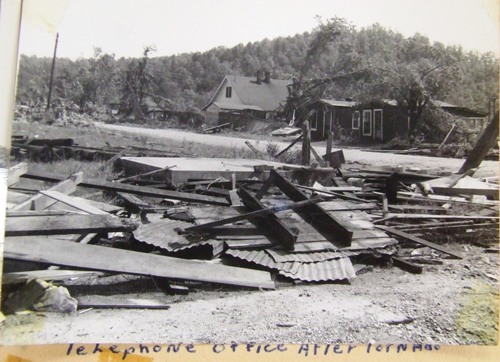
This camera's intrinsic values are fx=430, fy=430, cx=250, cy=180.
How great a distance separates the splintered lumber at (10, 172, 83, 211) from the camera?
3.37 m

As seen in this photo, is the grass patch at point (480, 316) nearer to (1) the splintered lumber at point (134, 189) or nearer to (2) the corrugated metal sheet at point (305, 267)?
(2) the corrugated metal sheet at point (305, 267)

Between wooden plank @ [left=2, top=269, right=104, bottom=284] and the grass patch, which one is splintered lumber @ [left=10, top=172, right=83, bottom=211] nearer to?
wooden plank @ [left=2, top=269, right=104, bottom=284]

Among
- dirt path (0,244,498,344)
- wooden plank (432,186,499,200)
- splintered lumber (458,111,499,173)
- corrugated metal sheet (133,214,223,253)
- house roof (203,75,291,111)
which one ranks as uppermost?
house roof (203,75,291,111)

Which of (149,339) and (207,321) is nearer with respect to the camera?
(149,339)

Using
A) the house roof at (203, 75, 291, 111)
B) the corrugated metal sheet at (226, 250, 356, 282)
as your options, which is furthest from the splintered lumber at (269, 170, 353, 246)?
the house roof at (203, 75, 291, 111)

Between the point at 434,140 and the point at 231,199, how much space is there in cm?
318

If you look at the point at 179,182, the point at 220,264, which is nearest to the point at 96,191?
the point at 179,182

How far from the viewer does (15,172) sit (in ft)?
9.95

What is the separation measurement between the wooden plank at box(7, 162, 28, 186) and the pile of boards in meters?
0.01

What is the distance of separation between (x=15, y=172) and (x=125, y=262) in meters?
1.01

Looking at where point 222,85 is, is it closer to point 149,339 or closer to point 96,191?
point 96,191

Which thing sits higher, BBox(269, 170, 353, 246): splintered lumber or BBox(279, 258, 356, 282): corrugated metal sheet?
BBox(269, 170, 353, 246): splintered lumber

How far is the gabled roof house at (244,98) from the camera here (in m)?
4.42

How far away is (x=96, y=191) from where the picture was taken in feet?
17.6
